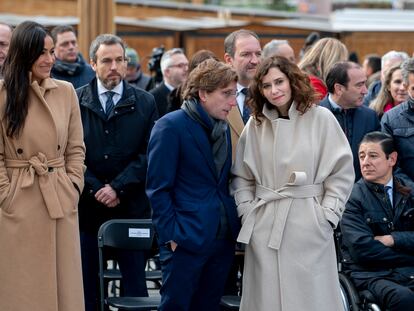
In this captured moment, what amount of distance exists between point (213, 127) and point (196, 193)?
414mm

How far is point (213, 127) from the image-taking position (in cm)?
616

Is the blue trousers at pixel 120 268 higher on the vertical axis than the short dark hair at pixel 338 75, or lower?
lower

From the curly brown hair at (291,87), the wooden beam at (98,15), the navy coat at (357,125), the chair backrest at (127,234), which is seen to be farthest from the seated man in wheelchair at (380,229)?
the wooden beam at (98,15)

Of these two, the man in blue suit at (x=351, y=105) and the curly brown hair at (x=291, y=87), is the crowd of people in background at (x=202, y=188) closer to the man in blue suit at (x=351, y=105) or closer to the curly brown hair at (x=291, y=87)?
the curly brown hair at (x=291, y=87)

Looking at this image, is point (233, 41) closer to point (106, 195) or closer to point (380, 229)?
point (106, 195)

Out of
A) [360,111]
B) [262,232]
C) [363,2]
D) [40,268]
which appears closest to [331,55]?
[360,111]

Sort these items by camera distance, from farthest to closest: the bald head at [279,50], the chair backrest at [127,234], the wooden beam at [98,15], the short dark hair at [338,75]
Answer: the wooden beam at [98,15], the bald head at [279,50], the short dark hair at [338,75], the chair backrest at [127,234]

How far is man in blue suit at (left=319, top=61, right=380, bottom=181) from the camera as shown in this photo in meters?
7.71

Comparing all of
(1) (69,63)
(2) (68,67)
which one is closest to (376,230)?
(2) (68,67)

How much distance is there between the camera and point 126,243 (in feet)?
22.8

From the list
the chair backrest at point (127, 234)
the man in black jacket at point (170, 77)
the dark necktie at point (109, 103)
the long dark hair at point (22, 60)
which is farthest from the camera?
the man in black jacket at point (170, 77)

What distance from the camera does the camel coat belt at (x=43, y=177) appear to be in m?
6.08

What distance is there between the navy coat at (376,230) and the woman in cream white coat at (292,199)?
2.00 feet

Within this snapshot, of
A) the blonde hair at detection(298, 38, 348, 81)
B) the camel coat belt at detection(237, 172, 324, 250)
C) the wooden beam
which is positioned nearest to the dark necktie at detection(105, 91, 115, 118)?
the camel coat belt at detection(237, 172, 324, 250)
